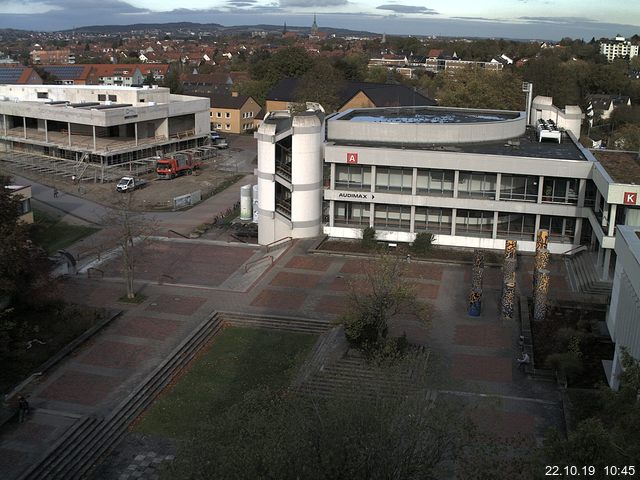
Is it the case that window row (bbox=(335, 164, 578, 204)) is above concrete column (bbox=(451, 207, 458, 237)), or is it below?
above

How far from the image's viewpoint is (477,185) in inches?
1699

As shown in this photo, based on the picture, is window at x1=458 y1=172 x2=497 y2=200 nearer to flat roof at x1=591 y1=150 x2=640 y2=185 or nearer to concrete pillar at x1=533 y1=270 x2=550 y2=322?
flat roof at x1=591 y1=150 x2=640 y2=185

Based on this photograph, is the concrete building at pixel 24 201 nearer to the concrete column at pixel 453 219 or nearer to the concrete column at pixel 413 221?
the concrete column at pixel 413 221

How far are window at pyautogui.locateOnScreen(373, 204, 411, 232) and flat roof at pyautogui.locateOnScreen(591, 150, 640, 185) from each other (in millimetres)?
11893

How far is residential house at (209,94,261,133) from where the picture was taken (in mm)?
95250

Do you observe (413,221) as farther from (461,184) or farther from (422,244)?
(461,184)

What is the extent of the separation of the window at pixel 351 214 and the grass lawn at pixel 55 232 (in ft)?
55.2

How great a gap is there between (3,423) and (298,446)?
1397 centimetres

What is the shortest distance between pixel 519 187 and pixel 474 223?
11.3 ft

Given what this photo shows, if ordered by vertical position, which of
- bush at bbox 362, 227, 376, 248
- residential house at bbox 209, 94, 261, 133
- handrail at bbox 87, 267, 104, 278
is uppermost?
residential house at bbox 209, 94, 261, 133

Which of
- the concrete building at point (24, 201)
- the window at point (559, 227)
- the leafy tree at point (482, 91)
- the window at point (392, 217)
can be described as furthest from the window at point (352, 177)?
the leafy tree at point (482, 91)

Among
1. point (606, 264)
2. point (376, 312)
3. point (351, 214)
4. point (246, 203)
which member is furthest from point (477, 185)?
point (376, 312)

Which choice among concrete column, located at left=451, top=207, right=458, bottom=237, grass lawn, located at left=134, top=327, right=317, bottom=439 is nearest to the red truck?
concrete column, located at left=451, top=207, right=458, bottom=237

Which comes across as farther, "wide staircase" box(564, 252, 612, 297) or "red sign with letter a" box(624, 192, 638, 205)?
"wide staircase" box(564, 252, 612, 297)
